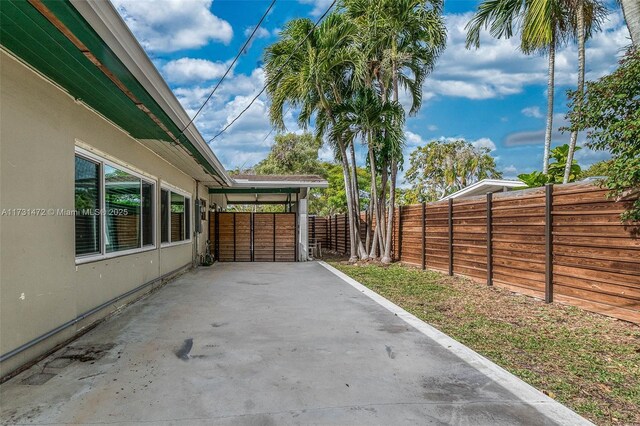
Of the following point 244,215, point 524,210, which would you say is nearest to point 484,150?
point 244,215

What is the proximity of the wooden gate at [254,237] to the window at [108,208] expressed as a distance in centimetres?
614

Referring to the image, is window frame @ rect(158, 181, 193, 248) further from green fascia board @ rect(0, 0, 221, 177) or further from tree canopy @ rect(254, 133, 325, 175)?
tree canopy @ rect(254, 133, 325, 175)

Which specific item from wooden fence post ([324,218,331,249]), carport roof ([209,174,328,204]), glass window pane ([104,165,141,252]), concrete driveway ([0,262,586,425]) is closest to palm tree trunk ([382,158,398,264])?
carport roof ([209,174,328,204])

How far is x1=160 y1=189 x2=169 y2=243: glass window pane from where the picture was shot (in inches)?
322

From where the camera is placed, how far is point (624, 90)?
4.18m

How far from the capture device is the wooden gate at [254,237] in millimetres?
13328

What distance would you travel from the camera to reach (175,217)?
9.46 metres

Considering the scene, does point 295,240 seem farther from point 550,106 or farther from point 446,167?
point 446,167

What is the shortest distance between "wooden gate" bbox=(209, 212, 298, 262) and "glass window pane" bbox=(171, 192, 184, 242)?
10.7 feet

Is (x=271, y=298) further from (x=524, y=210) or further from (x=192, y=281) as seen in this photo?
(x=524, y=210)

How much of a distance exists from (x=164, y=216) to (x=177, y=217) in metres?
1.27

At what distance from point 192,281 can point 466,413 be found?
7.18 meters

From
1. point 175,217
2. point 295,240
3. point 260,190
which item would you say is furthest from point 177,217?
point 260,190

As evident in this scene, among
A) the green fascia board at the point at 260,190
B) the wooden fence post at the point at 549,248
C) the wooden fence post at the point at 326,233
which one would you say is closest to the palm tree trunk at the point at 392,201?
the green fascia board at the point at 260,190
